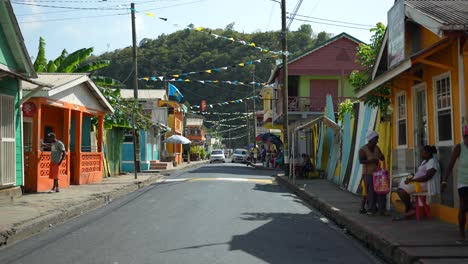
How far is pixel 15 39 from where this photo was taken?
46.6 feet

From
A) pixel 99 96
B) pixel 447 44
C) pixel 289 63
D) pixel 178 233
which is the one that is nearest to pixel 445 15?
pixel 447 44

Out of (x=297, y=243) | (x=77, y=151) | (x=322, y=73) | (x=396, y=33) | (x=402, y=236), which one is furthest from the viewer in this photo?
(x=322, y=73)

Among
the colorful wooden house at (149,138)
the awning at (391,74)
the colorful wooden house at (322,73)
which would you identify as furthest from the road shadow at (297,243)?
the colorful wooden house at (322,73)

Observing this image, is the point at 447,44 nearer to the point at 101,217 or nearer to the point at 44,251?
the point at 44,251

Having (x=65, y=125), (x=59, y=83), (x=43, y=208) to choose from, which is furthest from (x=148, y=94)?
(x=43, y=208)

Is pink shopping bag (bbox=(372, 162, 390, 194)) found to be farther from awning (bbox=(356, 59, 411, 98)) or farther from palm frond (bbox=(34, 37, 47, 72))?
palm frond (bbox=(34, 37, 47, 72))

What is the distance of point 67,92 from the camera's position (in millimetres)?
18766

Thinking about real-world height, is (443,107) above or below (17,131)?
above

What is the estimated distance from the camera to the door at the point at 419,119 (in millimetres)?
11234

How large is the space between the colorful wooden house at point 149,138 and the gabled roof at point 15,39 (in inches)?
781

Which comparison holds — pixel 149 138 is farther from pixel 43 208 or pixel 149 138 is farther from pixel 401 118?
pixel 401 118

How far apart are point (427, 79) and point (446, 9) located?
141 cm

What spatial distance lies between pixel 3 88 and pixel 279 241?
8825mm

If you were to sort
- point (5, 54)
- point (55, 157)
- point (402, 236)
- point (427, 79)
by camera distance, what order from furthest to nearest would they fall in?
1. point (55, 157)
2. point (5, 54)
3. point (427, 79)
4. point (402, 236)
